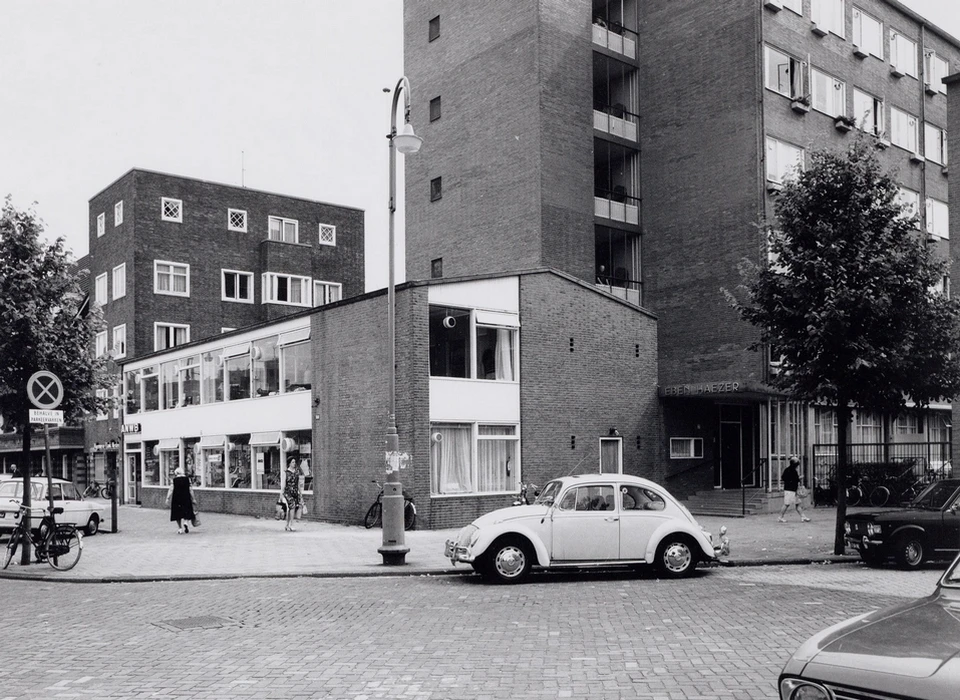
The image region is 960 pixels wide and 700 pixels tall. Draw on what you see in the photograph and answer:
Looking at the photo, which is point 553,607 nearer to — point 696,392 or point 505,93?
point 696,392

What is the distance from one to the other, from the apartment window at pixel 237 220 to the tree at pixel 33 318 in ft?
87.3

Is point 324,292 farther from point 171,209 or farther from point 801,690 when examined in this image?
point 801,690

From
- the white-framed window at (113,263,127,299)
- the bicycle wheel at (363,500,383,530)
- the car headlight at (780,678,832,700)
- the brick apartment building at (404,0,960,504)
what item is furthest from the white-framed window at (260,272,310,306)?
the car headlight at (780,678,832,700)

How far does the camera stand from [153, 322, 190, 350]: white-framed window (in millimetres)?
43406

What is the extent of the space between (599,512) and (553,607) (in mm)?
2937

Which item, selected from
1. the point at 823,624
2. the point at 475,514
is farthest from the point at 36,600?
the point at 475,514

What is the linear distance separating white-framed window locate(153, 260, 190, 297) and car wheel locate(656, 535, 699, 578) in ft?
113

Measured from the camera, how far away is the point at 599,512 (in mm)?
14180

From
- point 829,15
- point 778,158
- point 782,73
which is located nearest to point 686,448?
point 778,158

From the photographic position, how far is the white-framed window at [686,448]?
94.9ft

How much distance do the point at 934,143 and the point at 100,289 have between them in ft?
123

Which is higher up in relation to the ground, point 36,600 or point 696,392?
point 696,392

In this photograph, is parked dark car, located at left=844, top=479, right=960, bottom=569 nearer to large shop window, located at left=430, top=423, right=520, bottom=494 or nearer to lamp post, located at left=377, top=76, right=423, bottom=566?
lamp post, located at left=377, top=76, right=423, bottom=566

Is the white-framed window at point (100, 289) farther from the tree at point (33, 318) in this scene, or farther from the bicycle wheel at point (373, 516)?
the bicycle wheel at point (373, 516)
